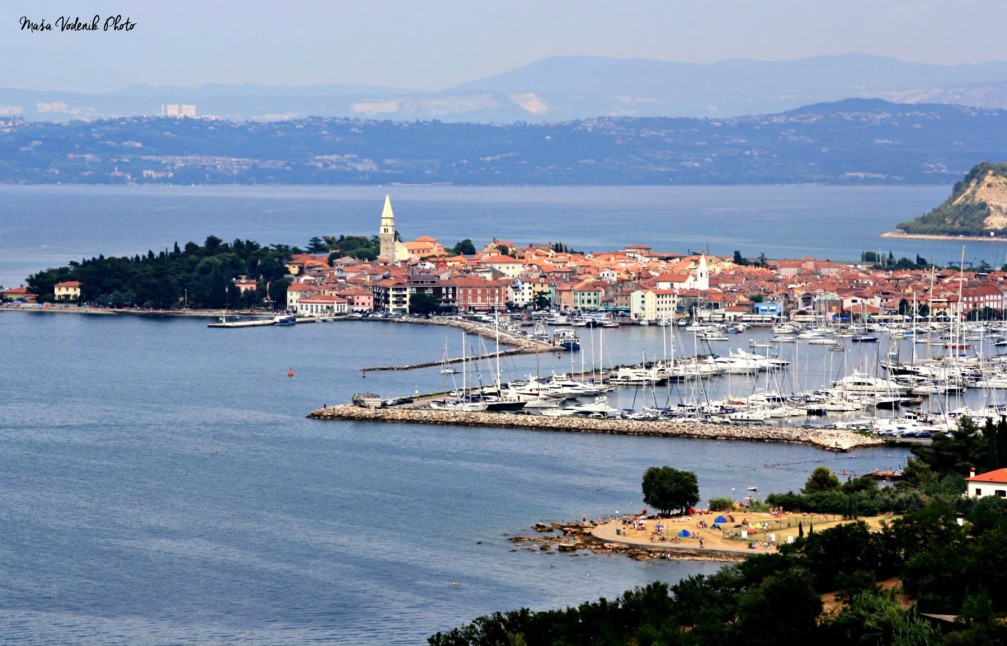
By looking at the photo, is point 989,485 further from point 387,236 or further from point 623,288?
point 387,236

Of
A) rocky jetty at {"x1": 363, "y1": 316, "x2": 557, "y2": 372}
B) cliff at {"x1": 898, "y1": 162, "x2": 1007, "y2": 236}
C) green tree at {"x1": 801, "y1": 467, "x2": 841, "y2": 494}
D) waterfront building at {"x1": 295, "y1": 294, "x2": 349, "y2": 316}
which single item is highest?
cliff at {"x1": 898, "y1": 162, "x2": 1007, "y2": 236}

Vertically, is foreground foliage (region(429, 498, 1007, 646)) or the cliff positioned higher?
the cliff

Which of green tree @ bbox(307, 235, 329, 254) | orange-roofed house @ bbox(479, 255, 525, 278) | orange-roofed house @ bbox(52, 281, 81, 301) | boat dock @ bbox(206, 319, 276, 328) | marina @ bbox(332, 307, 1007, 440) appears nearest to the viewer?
marina @ bbox(332, 307, 1007, 440)

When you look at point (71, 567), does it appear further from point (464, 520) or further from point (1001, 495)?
point (1001, 495)

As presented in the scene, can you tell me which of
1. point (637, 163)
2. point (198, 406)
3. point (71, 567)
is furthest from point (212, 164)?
point (71, 567)

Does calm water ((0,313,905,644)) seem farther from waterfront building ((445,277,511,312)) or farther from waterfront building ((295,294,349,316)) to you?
waterfront building ((445,277,511,312))

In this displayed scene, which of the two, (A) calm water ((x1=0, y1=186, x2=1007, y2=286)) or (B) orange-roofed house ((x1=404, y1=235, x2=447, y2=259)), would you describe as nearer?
(B) orange-roofed house ((x1=404, y1=235, x2=447, y2=259))

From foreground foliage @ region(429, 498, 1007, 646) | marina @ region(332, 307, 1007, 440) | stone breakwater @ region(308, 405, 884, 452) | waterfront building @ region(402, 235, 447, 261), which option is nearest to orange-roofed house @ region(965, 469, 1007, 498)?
foreground foliage @ region(429, 498, 1007, 646)
